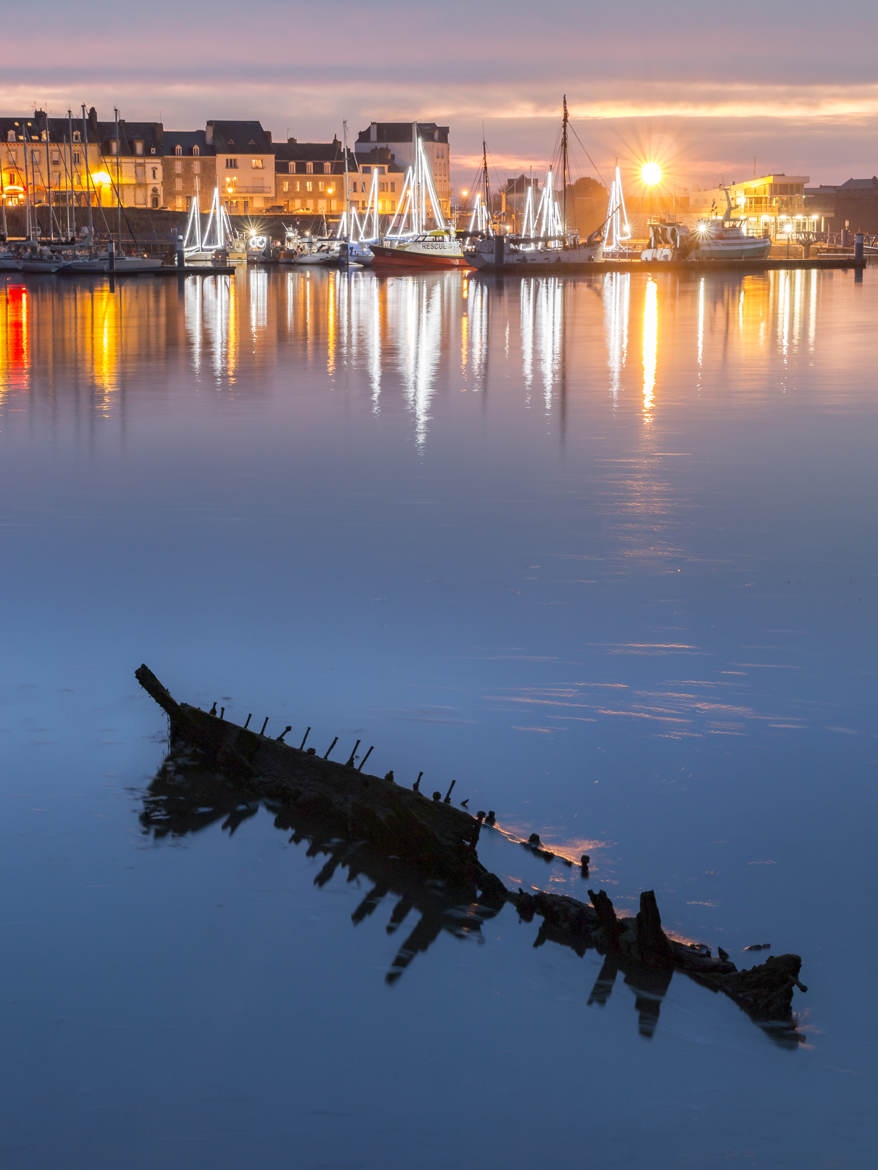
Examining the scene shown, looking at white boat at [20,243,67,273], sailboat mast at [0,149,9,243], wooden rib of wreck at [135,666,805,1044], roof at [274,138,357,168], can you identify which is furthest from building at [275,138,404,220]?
wooden rib of wreck at [135,666,805,1044]

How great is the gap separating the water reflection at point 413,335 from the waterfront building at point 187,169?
234ft

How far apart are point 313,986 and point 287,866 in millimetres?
1074

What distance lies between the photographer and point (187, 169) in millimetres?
138500

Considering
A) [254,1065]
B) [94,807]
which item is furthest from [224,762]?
[254,1065]

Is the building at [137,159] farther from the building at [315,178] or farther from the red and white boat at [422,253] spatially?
the red and white boat at [422,253]

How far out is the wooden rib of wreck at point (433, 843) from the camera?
18.8 feet

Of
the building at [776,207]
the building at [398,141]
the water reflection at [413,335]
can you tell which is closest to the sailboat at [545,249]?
the water reflection at [413,335]

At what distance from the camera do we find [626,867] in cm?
672

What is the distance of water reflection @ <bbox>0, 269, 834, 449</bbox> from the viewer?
26.3 metres

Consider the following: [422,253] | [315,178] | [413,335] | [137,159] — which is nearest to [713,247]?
[422,253]

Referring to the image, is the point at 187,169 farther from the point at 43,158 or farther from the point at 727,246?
the point at 727,246

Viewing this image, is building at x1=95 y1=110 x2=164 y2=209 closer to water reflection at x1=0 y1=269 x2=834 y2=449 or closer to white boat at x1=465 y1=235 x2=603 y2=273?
white boat at x1=465 y1=235 x2=603 y2=273

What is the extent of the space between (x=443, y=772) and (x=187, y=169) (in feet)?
457

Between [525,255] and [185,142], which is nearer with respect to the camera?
[525,255]
